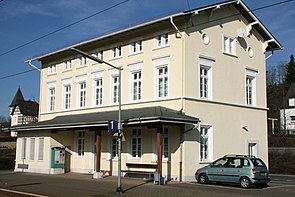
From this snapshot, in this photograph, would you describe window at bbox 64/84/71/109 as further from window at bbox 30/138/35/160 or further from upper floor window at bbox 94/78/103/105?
upper floor window at bbox 94/78/103/105

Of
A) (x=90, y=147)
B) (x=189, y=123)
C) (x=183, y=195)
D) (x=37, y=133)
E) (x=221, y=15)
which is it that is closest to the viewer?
(x=183, y=195)

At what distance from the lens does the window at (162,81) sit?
2539 centimetres

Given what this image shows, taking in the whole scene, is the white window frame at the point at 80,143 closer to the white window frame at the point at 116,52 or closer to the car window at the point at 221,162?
the white window frame at the point at 116,52

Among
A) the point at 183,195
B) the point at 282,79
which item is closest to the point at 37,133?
the point at 183,195

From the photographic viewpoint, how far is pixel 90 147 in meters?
30.7

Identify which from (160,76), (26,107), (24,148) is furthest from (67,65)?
(26,107)

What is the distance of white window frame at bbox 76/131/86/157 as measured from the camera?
31625 millimetres

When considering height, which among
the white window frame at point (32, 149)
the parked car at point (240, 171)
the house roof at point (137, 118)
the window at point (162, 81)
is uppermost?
Answer: the window at point (162, 81)

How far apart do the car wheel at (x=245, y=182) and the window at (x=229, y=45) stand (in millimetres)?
9485

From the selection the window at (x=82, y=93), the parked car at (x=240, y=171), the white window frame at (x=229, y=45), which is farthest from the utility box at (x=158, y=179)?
the window at (x=82, y=93)

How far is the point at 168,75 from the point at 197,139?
403 centimetres

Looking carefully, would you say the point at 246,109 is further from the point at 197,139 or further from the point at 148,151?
the point at 148,151

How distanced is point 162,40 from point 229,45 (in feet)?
15.9

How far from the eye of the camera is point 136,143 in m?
26.9
